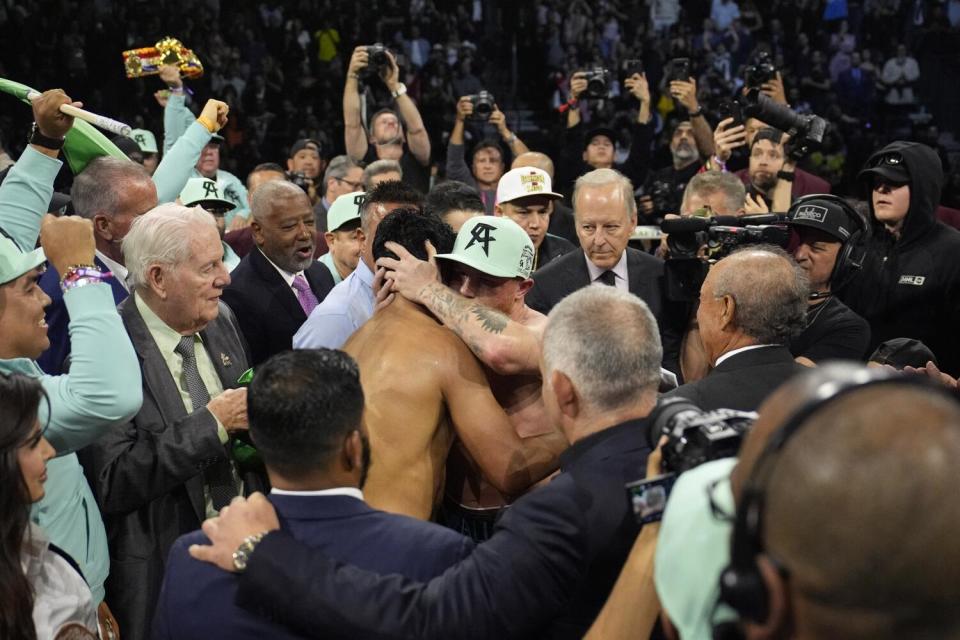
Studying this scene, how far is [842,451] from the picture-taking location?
0.98 meters

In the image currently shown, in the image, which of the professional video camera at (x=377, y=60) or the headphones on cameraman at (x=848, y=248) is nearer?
the headphones on cameraman at (x=848, y=248)

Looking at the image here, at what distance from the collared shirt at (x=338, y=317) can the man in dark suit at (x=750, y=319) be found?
1.23m

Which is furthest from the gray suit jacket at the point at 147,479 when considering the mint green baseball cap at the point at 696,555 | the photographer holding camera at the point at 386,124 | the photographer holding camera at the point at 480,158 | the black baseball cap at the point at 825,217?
the photographer holding camera at the point at 386,124

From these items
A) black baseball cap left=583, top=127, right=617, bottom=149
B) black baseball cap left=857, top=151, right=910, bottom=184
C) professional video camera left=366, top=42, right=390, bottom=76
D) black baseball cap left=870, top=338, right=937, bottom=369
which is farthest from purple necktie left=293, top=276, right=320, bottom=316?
black baseball cap left=583, top=127, right=617, bottom=149

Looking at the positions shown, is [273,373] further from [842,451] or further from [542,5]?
[542,5]

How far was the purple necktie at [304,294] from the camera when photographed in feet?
15.1

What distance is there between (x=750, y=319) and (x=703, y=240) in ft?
5.24

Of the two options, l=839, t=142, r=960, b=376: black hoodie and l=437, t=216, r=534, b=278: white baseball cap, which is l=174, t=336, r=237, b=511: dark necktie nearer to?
l=437, t=216, r=534, b=278: white baseball cap

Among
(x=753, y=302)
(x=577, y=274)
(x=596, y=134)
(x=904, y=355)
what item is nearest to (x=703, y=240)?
(x=577, y=274)

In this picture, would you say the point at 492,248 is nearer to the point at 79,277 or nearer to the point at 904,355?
the point at 79,277

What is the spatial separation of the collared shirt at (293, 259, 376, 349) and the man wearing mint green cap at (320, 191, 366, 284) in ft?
3.75

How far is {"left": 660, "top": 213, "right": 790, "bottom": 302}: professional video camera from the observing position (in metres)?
4.09

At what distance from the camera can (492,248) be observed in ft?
9.89

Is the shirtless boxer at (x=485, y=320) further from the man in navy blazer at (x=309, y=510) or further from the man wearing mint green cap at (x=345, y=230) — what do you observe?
the man wearing mint green cap at (x=345, y=230)
